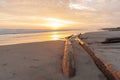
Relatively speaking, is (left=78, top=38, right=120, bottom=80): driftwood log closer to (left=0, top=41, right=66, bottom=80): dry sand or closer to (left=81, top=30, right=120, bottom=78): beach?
(left=81, top=30, right=120, bottom=78): beach

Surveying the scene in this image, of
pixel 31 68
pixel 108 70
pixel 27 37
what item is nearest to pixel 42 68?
pixel 31 68

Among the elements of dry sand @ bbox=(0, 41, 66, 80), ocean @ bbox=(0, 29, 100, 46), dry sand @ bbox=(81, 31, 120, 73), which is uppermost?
dry sand @ bbox=(81, 31, 120, 73)

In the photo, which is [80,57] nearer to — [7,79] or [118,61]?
[118,61]

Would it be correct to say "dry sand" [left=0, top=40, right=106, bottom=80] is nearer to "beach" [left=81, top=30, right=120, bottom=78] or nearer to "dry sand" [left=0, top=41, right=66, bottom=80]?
"dry sand" [left=0, top=41, right=66, bottom=80]

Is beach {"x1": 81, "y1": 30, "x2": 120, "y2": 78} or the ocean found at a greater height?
beach {"x1": 81, "y1": 30, "x2": 120, "y2": 78}

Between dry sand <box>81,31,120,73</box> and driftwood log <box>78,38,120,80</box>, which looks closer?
driftwood log <box>78,38,120,80</box>

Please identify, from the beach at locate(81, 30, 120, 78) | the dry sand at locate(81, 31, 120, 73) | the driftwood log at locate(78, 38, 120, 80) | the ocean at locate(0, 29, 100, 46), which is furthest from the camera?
the ocean at locate(0, 29, 100, 46)

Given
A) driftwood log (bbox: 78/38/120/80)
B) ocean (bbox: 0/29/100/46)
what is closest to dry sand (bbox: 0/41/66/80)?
driftwood log (bbox: 78/38/120/80)

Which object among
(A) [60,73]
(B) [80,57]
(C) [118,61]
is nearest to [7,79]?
(A) [60,73]

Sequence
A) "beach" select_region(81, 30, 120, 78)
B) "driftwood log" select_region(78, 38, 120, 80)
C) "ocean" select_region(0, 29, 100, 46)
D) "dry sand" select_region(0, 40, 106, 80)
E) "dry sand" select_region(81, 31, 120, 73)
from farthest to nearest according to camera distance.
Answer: "ocean" select_region(0, 29, 100, 46)
"dry sand" select_region(81, 31, 120, 73)
"beach" select_region(81, 30, 120, 78)
"dry sand" select_region(0, 40, 106, 80)
"driftwood log" select_region(78, 38, 120, 80)

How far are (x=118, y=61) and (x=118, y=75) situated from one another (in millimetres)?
1443

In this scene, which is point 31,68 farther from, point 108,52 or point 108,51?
point 108,51

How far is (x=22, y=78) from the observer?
428 centimetres

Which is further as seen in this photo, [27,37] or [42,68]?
[27,37]
